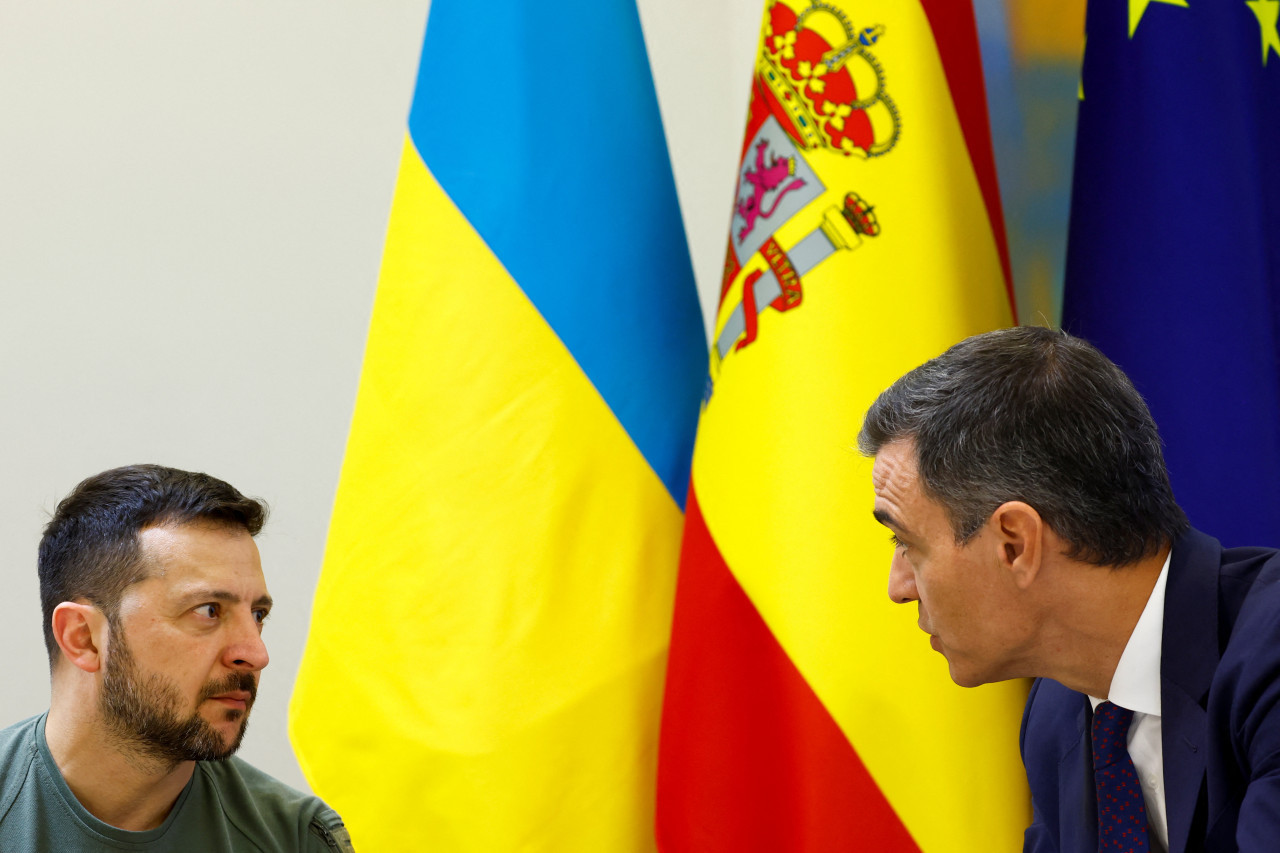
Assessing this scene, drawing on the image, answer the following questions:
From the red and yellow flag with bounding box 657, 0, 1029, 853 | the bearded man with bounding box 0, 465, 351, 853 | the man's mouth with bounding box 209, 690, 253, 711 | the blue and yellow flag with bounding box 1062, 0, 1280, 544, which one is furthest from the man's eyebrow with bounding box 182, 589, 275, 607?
the blue and yellow flag with bounding box 1062, 0, 1280, 544

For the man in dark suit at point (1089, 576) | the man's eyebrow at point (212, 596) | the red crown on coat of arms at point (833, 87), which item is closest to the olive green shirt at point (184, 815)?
the man's eyebrow at point (212, 596)

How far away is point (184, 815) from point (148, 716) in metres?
0.16

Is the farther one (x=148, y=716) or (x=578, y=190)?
(x=578, y=190)

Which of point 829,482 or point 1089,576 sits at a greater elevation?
point 829,482

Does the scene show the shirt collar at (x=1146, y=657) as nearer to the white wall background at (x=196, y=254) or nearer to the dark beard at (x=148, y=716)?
the dark beard at (x=148, y=716)

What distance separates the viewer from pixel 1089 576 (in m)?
1.16

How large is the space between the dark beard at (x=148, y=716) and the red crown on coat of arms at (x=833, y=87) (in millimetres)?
1134

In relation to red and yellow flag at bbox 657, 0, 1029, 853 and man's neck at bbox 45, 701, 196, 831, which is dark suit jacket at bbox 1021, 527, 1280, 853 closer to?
red and yellow flag at bbox 657, 0, 1029, 853

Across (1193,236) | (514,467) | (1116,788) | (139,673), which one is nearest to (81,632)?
(139,673)

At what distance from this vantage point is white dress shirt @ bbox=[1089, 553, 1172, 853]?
1.16 meters

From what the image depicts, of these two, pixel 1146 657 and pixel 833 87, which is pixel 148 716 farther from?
pixel 833 87

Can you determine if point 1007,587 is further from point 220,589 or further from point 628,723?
point 220,589

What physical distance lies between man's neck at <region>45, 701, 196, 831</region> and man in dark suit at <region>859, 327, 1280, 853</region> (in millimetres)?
910

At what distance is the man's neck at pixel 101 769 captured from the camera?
1326mm
